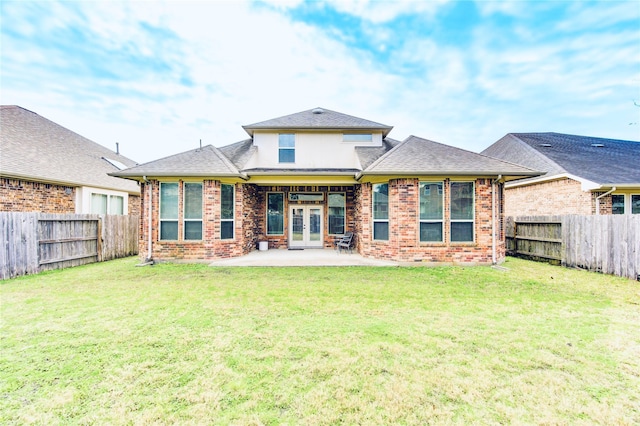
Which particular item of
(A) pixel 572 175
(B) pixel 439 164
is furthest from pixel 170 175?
(A) pixel 572 175

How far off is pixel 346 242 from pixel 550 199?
383 inches

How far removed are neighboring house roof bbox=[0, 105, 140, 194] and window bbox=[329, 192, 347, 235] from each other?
939 cm

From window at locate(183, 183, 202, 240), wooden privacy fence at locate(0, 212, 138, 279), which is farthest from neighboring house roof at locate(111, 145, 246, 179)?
wooden privacy fence at locate(0, 212, 138, 279)

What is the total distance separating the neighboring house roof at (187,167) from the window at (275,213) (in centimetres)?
352

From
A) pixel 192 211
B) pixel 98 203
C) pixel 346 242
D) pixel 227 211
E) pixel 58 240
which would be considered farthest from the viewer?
pixel 98 203

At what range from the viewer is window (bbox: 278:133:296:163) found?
41.3ft

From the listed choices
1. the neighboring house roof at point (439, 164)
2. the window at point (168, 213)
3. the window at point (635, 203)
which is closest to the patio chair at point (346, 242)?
the neighboring house roof at point (439, 164)

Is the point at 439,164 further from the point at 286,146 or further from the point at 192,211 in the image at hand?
the point at 192,211

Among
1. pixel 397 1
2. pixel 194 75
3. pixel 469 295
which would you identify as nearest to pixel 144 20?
pixel 194 75

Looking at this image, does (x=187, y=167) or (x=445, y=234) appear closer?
(x=445, y=234)

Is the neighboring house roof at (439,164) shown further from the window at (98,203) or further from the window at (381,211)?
the window at (98,203)

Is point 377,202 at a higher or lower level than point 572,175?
lower

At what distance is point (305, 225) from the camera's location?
1323cm

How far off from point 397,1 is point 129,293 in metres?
12.0
